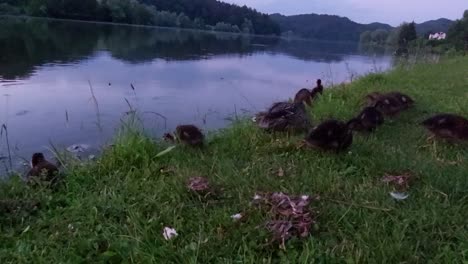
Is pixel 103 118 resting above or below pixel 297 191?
below

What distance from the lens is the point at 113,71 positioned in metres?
10.0

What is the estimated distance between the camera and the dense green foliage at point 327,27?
6316cm

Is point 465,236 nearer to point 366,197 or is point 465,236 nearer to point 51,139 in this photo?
point 366,197

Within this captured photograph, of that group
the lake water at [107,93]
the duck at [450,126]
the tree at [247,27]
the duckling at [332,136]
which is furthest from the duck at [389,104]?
the tree at [247,27]

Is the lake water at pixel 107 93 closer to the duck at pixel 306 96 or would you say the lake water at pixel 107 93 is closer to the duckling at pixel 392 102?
the duck at pixel 306 96

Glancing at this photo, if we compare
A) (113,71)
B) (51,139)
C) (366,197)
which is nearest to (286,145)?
(366,197)

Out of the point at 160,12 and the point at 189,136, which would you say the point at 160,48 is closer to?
the point at 189,136

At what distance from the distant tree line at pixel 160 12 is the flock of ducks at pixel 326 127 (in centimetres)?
3714

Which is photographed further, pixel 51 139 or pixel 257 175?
pixel 51 139

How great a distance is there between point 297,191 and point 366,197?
394 millimetres

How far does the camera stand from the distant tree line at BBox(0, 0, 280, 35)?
4093cm

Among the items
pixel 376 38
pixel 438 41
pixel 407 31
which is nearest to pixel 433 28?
pixel 376 38

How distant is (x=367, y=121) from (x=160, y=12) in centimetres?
5133

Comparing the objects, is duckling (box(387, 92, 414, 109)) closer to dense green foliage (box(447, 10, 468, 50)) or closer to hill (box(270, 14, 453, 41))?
dense green foliage (box(447, 10, 468, 50))
